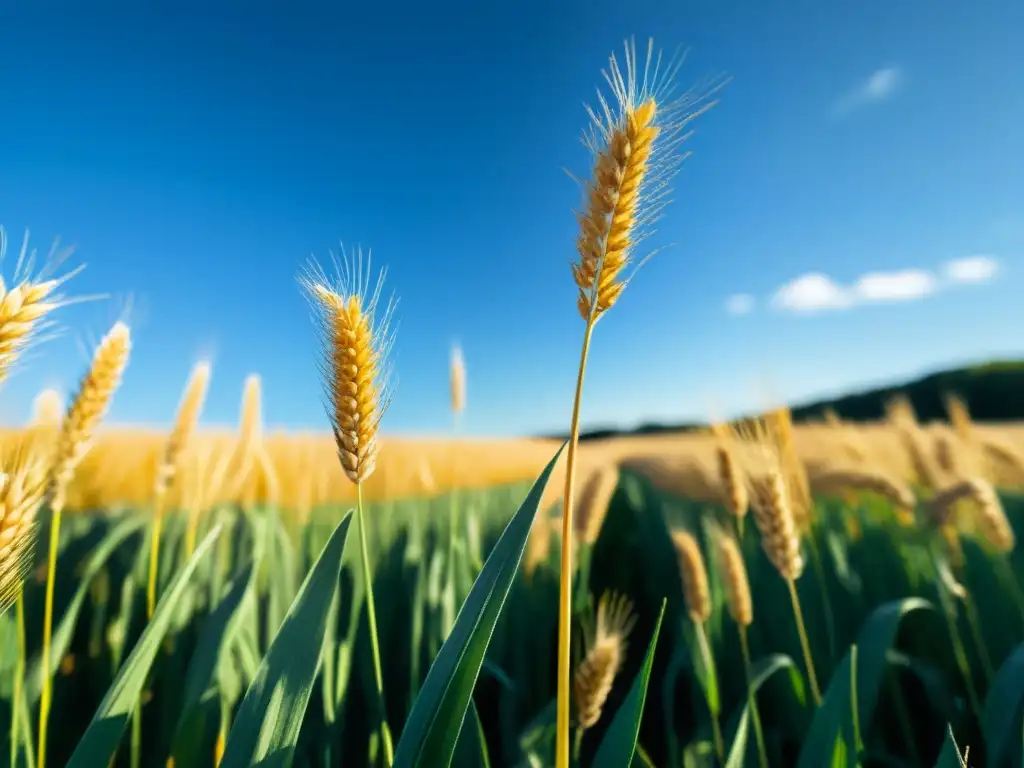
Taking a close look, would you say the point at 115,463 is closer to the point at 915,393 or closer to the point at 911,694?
the point at 911,694

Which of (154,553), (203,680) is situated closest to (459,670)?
(203,680)

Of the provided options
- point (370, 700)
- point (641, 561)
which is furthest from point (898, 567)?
point (370, 700)

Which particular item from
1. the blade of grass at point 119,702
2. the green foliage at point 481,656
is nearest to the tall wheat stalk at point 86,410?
the green foliage at point 481,656

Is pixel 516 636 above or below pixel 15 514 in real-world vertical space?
below

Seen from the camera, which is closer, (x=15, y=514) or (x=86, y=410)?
(x=15, y=514)

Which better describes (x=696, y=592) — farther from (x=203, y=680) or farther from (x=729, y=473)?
(x=203, y=680)

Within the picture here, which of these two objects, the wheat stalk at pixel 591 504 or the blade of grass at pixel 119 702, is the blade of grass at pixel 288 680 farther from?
the wheat stalk at pixel 591 504

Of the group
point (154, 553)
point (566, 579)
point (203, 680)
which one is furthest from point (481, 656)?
point (154, 553)

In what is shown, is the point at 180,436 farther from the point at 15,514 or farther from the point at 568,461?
the point at 568,461

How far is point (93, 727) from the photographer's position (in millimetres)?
1001

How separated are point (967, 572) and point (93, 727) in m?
3.72

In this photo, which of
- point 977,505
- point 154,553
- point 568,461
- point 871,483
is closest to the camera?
point 568,461

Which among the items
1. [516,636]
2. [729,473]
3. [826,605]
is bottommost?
[516,636]

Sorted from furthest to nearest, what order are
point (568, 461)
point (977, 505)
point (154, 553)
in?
point (977, 505), point (154, 553), point (568, 461)
